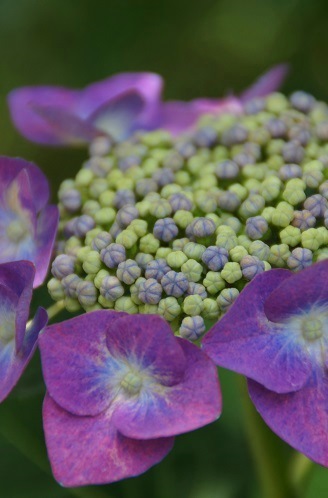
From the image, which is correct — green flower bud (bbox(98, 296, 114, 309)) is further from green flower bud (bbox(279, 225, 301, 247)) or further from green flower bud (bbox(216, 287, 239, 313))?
green flower bud (bbox(279, 225, 301, 247))

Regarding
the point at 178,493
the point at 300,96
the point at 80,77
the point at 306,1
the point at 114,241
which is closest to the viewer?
the point at 114,241

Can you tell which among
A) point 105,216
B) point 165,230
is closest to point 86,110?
point 105,216

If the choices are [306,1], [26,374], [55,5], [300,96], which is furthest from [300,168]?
[55,5]

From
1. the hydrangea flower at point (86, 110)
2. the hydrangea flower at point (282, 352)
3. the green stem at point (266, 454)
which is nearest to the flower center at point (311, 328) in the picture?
the hydrangea flower at point (282, 352)

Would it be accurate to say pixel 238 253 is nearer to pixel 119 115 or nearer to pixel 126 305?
pixel 126 305

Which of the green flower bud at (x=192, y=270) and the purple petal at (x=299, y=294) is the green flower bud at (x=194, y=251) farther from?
the purple petal at (x=299, y=294)

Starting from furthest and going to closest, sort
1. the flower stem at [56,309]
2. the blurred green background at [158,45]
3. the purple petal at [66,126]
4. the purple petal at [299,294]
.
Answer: the blurred green background at [158,45]
the purple petal at [66,126]
the flower stem at [56,309]
the purple petal at [299,294]

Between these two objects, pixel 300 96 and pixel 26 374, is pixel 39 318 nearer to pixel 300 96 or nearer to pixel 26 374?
pixel 26 374
